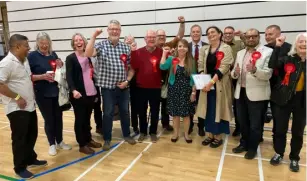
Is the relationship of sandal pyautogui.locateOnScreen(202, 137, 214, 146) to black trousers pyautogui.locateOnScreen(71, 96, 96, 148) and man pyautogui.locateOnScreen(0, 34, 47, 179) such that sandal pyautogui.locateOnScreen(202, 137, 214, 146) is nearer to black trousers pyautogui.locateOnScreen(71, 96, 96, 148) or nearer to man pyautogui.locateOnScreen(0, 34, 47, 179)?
black trousers pyautogui.locateOnScreen(71, 96, 96, 148)

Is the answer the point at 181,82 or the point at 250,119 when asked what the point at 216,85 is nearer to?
the point at 181,82

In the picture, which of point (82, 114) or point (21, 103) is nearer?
point (21, 103)

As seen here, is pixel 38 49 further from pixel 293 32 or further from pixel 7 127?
pixel 293 32

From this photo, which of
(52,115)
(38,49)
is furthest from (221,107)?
(38,49)

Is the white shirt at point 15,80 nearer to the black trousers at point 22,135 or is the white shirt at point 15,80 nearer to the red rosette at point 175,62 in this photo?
the black trousers at point 22,135

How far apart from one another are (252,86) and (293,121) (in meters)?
0.56

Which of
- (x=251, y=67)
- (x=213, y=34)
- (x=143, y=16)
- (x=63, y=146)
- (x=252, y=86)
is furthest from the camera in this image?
(x=143, y=16)

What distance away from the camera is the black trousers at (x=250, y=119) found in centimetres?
275

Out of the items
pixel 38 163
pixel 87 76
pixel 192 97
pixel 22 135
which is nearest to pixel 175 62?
pixel 192 97

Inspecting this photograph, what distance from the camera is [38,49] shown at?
9.34ft

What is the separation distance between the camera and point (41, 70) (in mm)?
2809

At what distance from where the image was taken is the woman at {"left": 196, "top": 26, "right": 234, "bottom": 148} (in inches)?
115

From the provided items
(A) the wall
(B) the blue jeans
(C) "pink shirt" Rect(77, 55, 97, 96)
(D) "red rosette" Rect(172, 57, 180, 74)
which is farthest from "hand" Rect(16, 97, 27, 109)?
(A) the wall

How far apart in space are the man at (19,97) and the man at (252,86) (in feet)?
7.74
